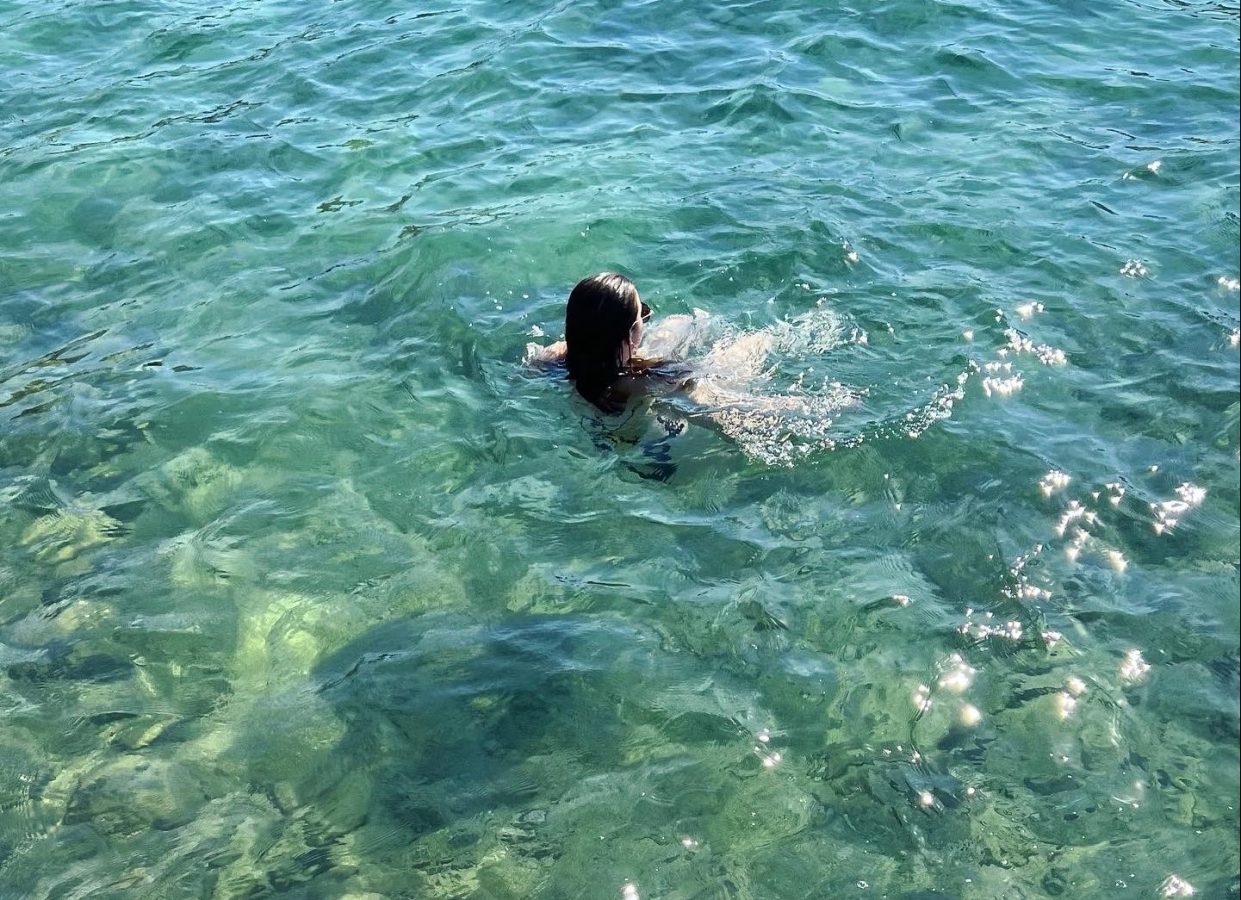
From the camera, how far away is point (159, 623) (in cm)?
597

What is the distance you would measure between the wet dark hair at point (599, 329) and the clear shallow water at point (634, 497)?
39cm

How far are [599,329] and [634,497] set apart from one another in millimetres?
1052

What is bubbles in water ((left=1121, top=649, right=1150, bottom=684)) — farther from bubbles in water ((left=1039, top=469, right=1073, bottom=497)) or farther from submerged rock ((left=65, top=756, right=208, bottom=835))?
submerged rock ((left=65, top=756, right=208, bottom=835))

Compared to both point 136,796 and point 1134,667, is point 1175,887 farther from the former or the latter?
point 136,796

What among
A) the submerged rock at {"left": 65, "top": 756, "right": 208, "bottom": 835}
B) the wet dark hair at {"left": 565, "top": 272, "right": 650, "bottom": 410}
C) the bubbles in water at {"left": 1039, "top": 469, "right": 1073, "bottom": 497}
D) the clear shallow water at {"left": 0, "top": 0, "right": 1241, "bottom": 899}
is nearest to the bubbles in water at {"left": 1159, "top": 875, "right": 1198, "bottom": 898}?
the clear shallow water at {"left": 0, "top": 0, "right": 1241, "bottom": 899}

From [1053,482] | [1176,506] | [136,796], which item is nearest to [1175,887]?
[1176,506]

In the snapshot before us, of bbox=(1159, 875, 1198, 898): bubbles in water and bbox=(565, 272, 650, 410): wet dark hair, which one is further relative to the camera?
bbox=(565, 272, 650, 410): wet dark hair

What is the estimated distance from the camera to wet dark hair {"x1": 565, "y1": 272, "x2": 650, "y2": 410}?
6680mm

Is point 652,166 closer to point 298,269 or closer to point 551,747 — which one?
point 298,269

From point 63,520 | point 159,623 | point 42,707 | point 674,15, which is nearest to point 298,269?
point 63,520

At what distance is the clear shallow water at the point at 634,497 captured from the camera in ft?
15.8

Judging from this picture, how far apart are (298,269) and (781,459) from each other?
464 centimetres

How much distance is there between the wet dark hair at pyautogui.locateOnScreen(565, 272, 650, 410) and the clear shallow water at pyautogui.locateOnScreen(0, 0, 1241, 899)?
39 cm

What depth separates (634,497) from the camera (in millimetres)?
6676
